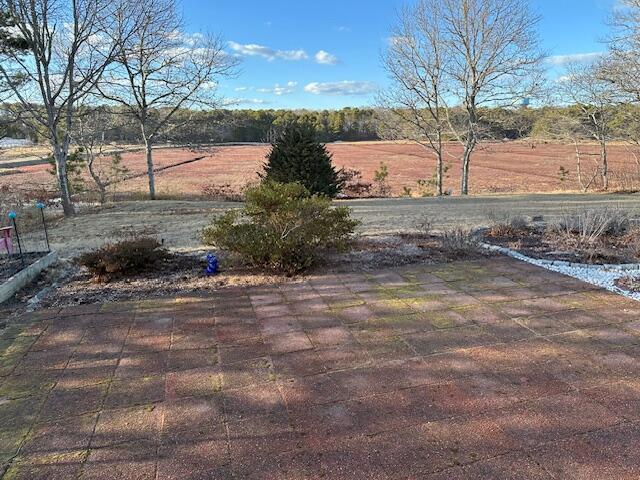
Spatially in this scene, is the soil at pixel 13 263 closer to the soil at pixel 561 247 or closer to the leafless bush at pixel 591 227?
the soil at pixel 561 247

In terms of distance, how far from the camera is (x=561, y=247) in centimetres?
536

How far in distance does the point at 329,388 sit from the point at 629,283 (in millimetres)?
3348

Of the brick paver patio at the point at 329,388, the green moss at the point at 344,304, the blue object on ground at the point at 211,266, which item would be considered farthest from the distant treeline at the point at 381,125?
the brick paver patio at the point at 329,388

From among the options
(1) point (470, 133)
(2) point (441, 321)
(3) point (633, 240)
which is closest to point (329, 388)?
(2) point (441, 321)

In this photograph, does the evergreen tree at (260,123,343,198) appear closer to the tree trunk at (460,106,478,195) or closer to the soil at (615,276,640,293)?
the soil at (615,276,640,293)

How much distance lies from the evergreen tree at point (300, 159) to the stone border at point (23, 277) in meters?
6.47

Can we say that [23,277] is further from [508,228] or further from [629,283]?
[508,228]

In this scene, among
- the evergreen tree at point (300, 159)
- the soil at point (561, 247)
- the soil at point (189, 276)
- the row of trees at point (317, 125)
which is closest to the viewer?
the soil at point (189, 276)

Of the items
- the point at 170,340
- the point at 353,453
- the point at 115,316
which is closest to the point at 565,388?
the point at 353,453

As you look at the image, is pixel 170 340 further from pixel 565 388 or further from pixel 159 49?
pixel 159 49

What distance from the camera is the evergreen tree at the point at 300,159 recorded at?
36.3 feet

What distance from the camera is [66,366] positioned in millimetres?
2697

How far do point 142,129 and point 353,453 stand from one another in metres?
15.7

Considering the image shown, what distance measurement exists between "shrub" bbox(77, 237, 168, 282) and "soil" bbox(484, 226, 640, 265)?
4501 mm
